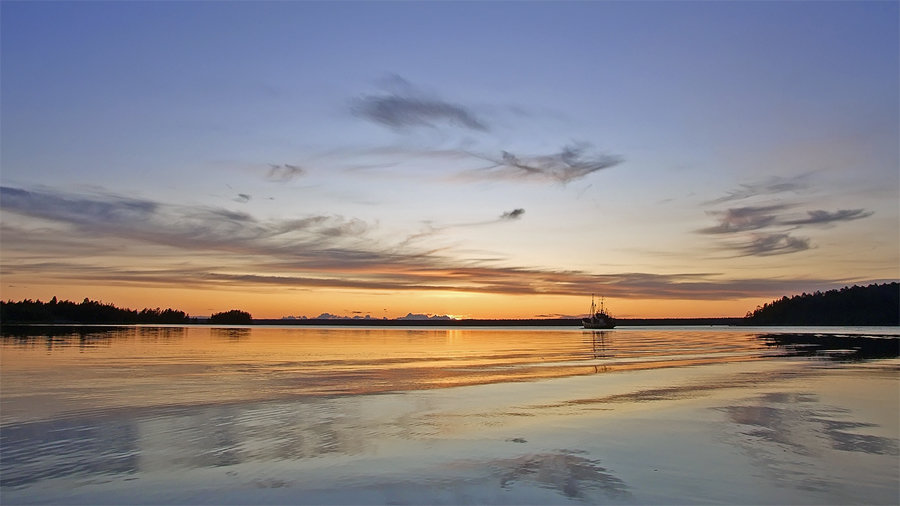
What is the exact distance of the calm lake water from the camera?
31.9 ft

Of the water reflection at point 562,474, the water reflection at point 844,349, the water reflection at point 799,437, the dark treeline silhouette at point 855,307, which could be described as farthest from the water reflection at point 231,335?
the dark treeline silhouette at point 855,307

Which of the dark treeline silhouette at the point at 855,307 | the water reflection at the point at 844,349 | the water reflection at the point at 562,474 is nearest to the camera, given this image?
the water reflection at the point at 562,474

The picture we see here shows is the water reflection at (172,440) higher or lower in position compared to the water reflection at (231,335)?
higher

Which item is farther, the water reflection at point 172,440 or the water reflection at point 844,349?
the water reflection at point 844,349

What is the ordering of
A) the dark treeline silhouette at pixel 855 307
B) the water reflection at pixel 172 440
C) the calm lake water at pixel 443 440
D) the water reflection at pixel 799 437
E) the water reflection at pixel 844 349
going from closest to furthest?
the calm lake water at pixel 443 440, the water reflection at pixel 799 437, the water reflection at pixel 172 440, the water reflection at pixel 844 349, the dark treeline silhouette at pixel 855 307

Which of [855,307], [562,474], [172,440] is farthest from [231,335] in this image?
[855,307]

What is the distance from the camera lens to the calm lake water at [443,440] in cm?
972

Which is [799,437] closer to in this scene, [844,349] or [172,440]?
[172,440]

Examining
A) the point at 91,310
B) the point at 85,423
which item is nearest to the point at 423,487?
the point at 85,423

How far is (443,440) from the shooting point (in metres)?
13.4

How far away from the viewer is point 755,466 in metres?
11.3

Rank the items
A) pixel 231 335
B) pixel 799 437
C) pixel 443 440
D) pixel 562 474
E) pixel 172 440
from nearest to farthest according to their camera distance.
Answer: pixel 562 474 → pixel 172 440 → pixel 443 440 → pixel 799 437 → pixel 231 335

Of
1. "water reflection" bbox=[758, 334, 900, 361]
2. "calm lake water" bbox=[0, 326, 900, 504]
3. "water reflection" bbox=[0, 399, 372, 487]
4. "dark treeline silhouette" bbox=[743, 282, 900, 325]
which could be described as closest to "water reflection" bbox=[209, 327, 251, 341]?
"calm lake water" bbox=[0, 326, 900, 504]

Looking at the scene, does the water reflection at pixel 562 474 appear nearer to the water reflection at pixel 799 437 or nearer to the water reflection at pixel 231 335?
the water reflection at pixel 799 437
